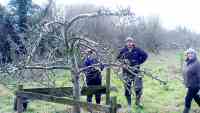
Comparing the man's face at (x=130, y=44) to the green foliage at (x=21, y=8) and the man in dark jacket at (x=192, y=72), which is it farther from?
the green foliage at (x=21, y=8)

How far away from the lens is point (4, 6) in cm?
2011

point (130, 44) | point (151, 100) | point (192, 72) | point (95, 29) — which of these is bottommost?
point (151, 100)

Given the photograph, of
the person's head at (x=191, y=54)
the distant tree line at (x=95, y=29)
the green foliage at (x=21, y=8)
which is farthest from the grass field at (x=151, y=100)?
the green foliage at (x=21, y=8)

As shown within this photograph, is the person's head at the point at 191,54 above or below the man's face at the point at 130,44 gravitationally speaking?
below

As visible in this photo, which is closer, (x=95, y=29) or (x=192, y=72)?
(x=192, y=72)

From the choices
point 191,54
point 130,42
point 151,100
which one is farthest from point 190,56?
point 151,100

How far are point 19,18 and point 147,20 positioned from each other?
32.7 ft

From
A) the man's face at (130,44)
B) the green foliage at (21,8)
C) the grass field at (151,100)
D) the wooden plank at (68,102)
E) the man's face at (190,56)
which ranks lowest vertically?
the grass field at (151,100)

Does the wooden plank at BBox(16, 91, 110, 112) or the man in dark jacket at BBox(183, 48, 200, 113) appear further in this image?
the man in dark jacket at BBox(183, 48, 200, 113)

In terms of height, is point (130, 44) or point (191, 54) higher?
point (130, 44)

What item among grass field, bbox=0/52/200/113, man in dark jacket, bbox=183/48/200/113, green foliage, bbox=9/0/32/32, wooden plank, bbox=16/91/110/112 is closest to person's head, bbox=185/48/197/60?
man in dark jacket, bbox=183/48/200/113

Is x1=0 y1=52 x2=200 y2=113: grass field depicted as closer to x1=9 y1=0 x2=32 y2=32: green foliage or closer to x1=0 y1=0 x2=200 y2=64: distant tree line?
x1=0 y1=0 x2=200 y2=64: distant tree line

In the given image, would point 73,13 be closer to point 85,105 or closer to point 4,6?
point 4,6

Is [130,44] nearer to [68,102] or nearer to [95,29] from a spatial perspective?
[68,102]
